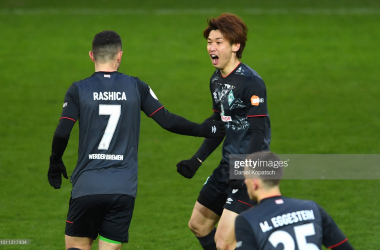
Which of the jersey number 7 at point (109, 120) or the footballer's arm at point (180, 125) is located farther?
the footballer's arm at point (180, 125)

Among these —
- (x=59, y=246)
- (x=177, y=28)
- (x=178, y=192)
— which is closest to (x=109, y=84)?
(x=59, y=246)

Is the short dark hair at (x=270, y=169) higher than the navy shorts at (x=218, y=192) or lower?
higher

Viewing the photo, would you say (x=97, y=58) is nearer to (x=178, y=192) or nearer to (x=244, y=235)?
(x=244, y=235)

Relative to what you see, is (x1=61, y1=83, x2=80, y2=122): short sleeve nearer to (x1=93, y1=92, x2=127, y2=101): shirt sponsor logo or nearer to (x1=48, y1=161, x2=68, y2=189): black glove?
(x1=93, y1=92, x2=127, y2=101): shirt sponsor logo

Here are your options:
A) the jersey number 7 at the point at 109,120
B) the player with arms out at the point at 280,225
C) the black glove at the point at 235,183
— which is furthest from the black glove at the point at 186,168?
the player with arms out at the point at 280,225

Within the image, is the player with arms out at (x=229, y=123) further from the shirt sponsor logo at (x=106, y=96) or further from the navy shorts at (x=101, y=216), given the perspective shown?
the shirt sponsor logo at (x=106, y=96)

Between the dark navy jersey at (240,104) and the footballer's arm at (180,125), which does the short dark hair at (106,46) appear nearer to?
the footballer's arm at (180,125)

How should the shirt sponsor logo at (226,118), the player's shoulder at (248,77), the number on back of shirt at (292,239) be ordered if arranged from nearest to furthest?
1. the number on back of shirt at (292,239)
2. the player's shoulder at (248,77)
3. the shirt sponsor logo at (226,118)

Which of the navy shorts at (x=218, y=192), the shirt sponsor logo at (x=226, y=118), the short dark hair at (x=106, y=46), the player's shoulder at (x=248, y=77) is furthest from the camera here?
the navy shorts at (x=218, y=192)

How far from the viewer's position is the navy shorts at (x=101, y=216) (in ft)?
16.2

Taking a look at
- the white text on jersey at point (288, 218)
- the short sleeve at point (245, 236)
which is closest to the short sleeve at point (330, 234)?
the white text on jersey at point (288, 218)

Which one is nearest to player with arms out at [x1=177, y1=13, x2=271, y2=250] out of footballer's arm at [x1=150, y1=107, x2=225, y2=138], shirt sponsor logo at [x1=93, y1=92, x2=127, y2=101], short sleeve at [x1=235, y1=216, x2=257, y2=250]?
footballer's arm at [x1=150, y1=107, x2=225, y2=138]

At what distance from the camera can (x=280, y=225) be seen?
389 cm

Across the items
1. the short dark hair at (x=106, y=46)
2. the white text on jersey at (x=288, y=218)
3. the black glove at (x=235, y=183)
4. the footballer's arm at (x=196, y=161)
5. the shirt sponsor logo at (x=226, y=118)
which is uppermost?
the short dark hair at (x=106, y=46)
